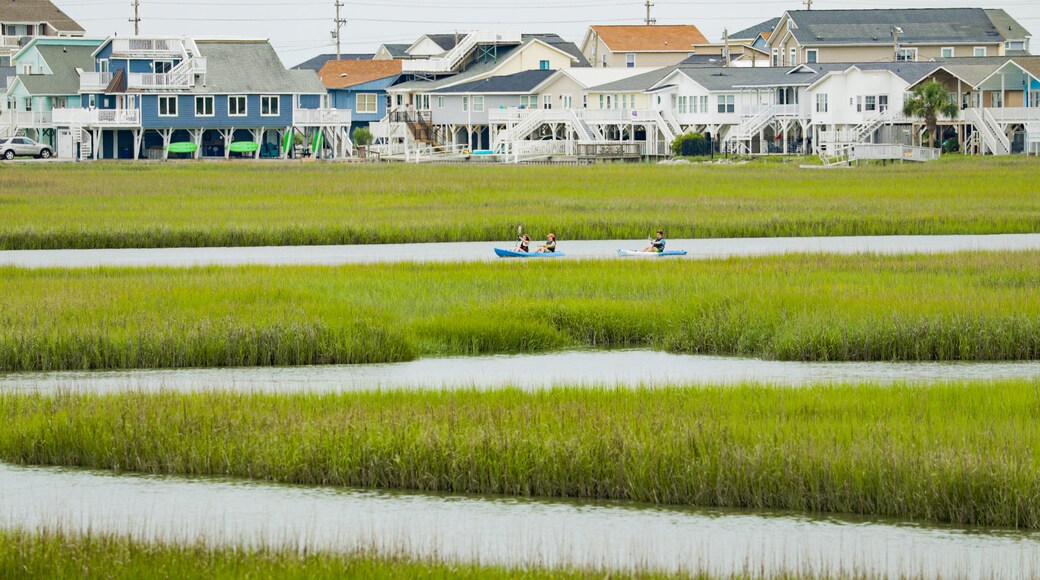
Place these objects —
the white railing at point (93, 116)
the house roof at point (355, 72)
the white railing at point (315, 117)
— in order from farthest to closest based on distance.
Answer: the house roof at point (355, 72) < the white railing at point (315, 117) < the white railing at point (93, 116)

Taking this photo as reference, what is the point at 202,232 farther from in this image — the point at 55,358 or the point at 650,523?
the point at 650,523

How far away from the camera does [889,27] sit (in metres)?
125

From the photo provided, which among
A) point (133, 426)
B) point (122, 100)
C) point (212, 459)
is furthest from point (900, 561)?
point (122, 100)

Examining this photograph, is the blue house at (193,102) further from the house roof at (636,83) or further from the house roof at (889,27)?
the house roof at (889,27)

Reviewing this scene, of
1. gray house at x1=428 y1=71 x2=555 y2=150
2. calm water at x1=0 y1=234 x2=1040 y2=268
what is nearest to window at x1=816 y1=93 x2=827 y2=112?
gray house at x1=428 y1=71 x2=555 y2=150

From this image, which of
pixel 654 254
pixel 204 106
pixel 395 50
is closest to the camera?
pixel 654 254

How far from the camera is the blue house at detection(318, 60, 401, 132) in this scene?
12950 centimetres

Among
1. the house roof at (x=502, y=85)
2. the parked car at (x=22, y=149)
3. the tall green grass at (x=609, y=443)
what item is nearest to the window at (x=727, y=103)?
the house roof at (x=502, y=85)

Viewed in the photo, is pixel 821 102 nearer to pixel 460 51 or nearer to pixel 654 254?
pixel 460 51

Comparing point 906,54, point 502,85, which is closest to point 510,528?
point 502,85

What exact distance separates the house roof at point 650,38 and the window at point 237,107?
165 feet

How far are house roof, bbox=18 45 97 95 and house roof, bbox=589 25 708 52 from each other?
53553mm

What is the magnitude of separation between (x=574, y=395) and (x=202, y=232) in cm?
2625

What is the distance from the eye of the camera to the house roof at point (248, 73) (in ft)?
344
